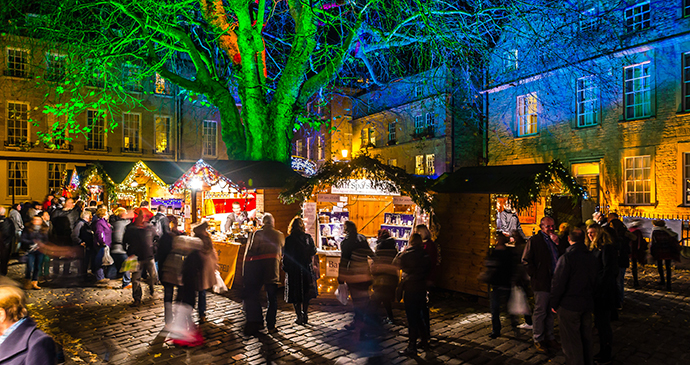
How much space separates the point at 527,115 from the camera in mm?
19609

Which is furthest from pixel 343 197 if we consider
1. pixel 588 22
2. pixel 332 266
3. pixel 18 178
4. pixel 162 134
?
pixel 18 178

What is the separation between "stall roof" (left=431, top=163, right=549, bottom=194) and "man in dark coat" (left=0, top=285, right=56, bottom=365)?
25.0ft

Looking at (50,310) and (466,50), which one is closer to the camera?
(50,310)

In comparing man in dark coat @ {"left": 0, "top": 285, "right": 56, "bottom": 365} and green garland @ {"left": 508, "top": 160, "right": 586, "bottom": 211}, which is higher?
green garland @ {"left": 508, "top": 160, "right": 586, "bottom": 211}

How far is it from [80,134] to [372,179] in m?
22.4

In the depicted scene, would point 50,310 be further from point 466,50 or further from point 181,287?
point 466,50

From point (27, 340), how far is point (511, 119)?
20714 mm

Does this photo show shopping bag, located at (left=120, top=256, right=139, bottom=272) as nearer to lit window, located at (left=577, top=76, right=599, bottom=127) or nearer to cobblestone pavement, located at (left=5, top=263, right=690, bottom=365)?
cobblestone pavement, located at (left=5, top=263, right=690, bottom=365)

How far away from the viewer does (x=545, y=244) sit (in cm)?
589

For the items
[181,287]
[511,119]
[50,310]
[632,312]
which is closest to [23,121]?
[50,310]

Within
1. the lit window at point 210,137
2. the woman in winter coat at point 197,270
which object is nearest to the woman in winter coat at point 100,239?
the woman in winter coat at point 197,270

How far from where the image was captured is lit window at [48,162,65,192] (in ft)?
76.1

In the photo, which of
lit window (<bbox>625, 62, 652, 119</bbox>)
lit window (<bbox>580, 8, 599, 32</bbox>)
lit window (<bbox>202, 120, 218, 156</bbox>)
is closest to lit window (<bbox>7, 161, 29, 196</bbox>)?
lit window (<bbox>202, 120, 218, 156</bbox>)

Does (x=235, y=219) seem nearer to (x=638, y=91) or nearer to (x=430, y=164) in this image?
(x=638, y=91)
